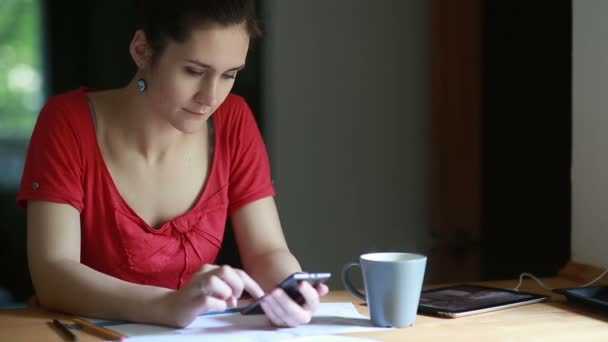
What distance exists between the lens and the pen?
0.91 meters

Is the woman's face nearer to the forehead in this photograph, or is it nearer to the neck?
the forehead

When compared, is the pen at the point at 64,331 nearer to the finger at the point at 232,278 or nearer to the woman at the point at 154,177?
the woman at the point at 154,177

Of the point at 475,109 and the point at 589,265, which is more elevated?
the point at 475,109

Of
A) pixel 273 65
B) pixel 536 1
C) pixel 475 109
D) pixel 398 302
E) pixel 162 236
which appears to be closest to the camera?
pixel 398 302

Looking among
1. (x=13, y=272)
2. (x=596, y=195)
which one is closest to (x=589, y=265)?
(x=596, y=195)

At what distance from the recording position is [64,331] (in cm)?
95

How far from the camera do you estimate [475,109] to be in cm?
248

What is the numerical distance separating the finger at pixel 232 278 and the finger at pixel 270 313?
36 millimetres

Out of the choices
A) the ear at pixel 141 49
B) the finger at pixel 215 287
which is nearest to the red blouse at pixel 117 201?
the ear at pixel 141 49

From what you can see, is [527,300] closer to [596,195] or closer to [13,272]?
[596,195]

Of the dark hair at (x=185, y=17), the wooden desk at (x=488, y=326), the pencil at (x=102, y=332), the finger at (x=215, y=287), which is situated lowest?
the wooden desk at (x=488, y=326)

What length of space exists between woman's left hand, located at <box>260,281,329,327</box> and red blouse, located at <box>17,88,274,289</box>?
0.41 metres

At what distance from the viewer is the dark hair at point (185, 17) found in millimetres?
1211

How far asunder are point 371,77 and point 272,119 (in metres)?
0.41
